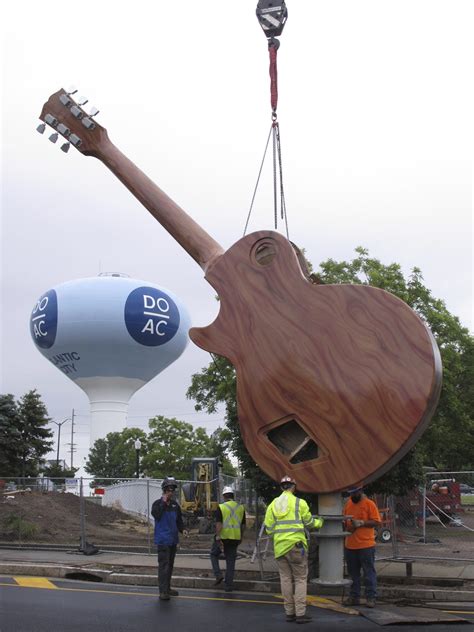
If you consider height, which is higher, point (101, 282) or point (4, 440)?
point (101, 282)

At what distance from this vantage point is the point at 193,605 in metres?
10.3

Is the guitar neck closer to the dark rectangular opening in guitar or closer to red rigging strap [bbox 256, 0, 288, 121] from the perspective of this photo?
red rigging strap [bbox 256, 0, 288, 121]

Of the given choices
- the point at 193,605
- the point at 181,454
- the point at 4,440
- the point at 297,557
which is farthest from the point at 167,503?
the point at 181,454

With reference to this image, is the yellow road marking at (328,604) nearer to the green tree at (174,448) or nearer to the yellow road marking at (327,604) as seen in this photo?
the yellow road marking at (327,604)

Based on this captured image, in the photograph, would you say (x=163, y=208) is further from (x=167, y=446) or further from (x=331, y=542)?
(x=167, y=446)

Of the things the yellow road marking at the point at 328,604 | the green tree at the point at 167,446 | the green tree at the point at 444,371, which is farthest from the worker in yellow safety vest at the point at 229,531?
the green tree at the point at 167,446

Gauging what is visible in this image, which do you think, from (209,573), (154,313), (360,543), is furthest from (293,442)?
(154,313)

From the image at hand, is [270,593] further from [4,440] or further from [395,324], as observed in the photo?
[4,440]

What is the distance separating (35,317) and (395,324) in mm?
44894

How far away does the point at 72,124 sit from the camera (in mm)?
14500

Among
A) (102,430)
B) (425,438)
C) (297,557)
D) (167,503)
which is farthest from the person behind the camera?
(102,430)

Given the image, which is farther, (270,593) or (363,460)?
(270,593)

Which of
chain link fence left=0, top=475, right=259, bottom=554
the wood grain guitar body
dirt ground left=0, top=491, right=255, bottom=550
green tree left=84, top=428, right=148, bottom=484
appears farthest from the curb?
green tree left=84, top=428, right=148, bottom=484

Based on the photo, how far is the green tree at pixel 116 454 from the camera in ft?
193
